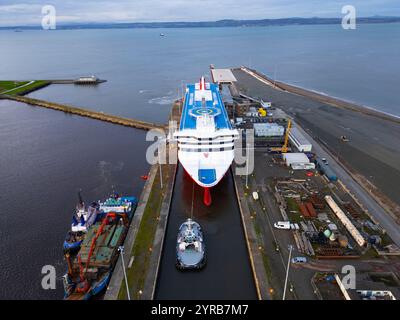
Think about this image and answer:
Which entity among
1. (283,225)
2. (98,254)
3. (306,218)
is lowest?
(98,254)

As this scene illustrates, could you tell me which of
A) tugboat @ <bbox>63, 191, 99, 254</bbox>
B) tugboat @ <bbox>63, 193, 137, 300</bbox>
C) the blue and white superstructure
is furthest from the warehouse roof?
tugboat @ <bbox>63, 191, 99, 254</bbox>

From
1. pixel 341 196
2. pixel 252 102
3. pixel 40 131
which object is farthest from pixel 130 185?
pixel 252 102

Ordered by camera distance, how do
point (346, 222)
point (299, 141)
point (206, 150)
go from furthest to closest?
point (299, 141)
point (206, 150)
point (346, 222)

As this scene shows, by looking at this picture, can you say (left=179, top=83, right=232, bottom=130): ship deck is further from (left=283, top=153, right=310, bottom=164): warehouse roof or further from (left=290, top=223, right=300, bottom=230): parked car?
(left=290, top=223, right=300, bottom=230): parked car

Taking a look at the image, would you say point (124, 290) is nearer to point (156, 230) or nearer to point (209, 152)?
point (156, 230)

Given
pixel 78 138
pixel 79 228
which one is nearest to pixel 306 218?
pixel 79 228

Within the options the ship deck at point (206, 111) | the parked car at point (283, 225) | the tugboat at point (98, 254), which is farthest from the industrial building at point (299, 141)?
the tugboat at point (98, 254)

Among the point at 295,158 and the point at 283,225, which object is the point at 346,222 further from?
the point at 295,158
